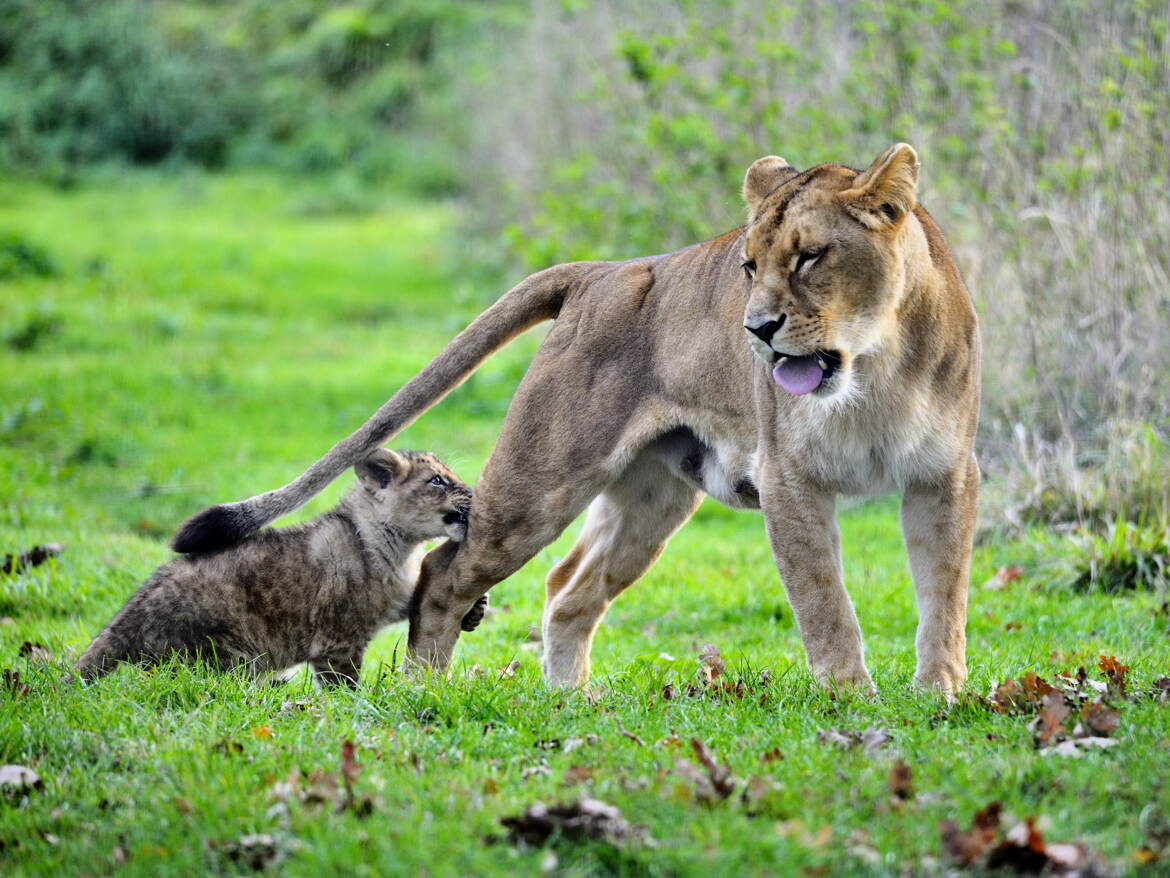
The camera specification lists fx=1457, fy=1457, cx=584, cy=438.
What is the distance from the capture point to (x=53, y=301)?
1769cm

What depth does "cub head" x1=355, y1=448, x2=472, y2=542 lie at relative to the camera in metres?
→ 6.50

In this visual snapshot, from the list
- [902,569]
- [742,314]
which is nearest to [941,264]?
[742,314]

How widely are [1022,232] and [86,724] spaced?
6.85 meters

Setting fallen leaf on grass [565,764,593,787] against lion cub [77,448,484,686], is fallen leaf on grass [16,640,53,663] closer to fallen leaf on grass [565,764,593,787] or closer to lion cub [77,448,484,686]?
lion cub [77,448,484,686]

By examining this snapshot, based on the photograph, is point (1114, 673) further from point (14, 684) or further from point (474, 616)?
point (14, 684)

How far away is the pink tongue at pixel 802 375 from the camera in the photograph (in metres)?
4.98

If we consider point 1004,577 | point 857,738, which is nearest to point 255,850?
point 857,738

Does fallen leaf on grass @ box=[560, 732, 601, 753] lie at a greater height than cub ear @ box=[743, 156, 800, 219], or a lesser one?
lesser

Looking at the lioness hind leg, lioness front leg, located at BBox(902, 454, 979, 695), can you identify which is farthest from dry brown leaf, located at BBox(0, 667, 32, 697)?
lioness front leg, located at BBox(902, 454, 979, 695)

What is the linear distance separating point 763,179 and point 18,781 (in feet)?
11.0

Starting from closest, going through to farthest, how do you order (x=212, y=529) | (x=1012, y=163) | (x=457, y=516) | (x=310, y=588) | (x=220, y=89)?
(x=212, y=529) → (x=310, y=588) → (x=457, y=516) → (x=1012, y=163) → (x=220, y=89)

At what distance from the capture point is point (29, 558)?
8008 millimetres

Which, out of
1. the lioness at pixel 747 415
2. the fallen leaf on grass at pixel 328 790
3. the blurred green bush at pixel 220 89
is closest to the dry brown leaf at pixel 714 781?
the fallen leaf on grass at pixel 328 790

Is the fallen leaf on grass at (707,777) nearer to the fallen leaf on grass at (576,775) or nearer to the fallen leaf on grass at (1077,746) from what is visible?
the fallen leaf on grass at (576,775)
